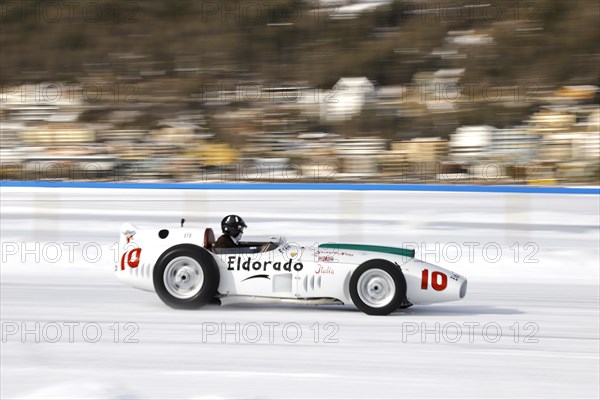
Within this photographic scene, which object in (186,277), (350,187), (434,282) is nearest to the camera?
(434,282)

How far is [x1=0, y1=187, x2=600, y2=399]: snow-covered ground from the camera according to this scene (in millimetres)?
4566

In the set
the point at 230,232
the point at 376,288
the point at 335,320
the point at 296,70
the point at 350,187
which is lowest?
the point at 335,320

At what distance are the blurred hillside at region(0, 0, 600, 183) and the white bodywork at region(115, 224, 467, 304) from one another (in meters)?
10.1

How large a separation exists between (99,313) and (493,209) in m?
5.39

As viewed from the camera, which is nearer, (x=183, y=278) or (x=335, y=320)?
(x=335, y=320)

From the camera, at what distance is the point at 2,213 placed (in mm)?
10414

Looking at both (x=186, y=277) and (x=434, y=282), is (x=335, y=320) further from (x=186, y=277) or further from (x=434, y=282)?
(x=186, y=277)

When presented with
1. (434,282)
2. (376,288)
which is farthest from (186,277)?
(434,282)

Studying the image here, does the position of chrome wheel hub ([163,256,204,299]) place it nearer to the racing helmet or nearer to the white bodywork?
the white bodywork

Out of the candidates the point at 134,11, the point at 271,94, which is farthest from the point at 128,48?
the point at 271,94

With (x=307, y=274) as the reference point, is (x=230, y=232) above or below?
above

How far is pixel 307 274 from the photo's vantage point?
5875mm

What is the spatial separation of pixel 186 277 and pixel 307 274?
0.88 m

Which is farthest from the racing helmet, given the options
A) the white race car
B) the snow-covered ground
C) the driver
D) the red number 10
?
the red number 10
